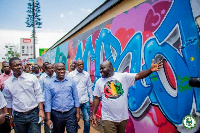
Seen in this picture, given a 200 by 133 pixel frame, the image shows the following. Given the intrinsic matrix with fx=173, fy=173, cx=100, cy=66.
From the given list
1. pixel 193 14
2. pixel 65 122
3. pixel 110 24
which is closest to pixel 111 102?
pixel 65 122

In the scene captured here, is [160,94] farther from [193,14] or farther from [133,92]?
[193,14]

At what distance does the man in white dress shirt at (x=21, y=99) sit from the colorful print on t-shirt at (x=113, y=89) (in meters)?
1.48

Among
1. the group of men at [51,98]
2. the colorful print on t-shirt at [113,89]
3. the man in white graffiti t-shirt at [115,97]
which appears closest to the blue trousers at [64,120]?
the group of men at [51,98]

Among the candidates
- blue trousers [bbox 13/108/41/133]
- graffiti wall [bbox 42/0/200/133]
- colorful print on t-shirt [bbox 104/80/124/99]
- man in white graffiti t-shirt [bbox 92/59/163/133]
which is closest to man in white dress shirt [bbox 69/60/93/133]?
graffiti wall [bbox 42/0/200/133]

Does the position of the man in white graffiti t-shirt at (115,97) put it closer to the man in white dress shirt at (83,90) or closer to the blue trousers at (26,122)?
the blue trousers at (26,122)

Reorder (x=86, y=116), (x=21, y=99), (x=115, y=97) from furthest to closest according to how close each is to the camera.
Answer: (x=86, y=116), (x=21, y=99), (x=115, y=97)

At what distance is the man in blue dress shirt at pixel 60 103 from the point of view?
3.54 meters

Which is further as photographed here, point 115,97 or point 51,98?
point 51,98

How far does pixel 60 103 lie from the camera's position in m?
3.53

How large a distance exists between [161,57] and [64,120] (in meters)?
2.31

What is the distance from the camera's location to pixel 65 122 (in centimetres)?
362

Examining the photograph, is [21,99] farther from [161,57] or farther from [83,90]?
[161,57]

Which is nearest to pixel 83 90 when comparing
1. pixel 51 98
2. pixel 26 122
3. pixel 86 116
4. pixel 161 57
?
pixel 86 116

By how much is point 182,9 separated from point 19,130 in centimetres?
381
